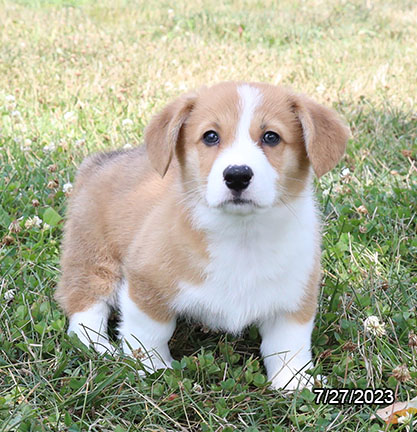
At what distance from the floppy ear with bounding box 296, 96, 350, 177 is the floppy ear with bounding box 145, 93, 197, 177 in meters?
0.52

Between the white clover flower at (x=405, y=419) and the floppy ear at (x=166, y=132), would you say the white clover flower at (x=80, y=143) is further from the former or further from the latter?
the white clover flower at (x=405, y=419)

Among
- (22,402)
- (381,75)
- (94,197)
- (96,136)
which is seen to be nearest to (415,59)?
(381,75)

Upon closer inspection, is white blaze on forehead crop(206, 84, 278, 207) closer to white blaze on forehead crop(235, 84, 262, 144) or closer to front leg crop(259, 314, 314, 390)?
white blaze on forehead crop(235, 84, 262, 144)

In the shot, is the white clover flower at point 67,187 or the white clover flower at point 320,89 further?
the white clover flower at point 320,89

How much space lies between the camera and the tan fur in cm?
294

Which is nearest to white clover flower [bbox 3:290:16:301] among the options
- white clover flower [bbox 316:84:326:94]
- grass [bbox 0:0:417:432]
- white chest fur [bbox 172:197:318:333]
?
grass [bbox 0:0:417:432]

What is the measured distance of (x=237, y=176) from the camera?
2656 millimetres

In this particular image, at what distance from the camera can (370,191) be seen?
4.63 metres

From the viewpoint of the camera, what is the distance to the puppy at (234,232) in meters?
2.89

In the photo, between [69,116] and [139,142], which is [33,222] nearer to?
[139,142]

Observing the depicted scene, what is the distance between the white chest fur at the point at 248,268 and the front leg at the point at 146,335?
0.51 feet

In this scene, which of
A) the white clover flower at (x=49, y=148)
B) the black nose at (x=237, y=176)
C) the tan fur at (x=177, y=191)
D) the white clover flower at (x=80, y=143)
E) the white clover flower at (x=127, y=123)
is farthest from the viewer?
the white clover flower at (x=127, y=123)

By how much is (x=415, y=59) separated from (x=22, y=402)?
21.7 feet
